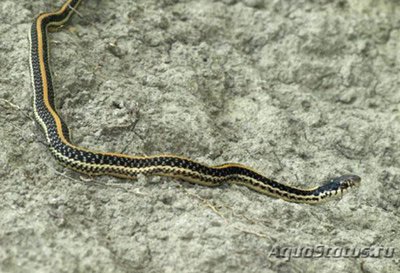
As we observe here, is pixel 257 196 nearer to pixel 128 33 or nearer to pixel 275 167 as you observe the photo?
pixel 275 167

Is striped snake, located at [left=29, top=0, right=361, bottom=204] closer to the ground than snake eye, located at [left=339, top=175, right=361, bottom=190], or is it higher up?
higher up

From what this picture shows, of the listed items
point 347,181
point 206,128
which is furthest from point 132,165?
point 347,181

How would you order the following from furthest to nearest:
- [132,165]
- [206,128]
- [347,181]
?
[206,128]
[347,181]
[132,165]

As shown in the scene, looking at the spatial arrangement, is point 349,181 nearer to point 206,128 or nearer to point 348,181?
point 348,181

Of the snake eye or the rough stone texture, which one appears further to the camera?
the snake eye

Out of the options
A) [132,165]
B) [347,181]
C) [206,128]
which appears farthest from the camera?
[206,128]
